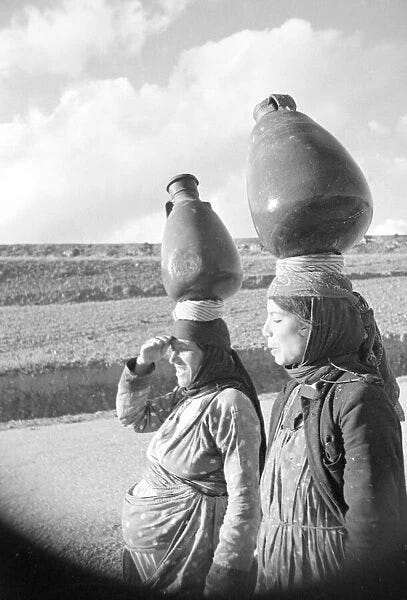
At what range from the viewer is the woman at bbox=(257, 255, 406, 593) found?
146 cm

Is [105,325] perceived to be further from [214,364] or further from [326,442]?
[326,442]

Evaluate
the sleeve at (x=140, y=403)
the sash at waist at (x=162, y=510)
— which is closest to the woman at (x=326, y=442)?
the sash at waist at (x=162, y=510)

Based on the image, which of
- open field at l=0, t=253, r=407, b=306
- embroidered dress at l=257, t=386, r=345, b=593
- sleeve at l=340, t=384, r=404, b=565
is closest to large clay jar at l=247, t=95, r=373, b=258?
embroidered dress at l=257, t=386, r=345, b=593

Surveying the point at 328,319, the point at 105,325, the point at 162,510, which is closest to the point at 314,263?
the point at 328,319

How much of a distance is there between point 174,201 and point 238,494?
1.20m

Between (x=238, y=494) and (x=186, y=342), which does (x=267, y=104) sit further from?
(x=238, y=494)

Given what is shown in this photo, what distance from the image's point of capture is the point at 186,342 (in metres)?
2.36

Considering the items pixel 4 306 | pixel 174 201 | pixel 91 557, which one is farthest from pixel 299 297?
pixel 4 306

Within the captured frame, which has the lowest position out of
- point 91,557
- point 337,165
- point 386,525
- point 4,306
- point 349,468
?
point 91,557

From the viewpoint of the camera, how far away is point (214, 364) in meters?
2.33

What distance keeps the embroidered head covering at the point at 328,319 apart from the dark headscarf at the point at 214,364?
20.9 inches

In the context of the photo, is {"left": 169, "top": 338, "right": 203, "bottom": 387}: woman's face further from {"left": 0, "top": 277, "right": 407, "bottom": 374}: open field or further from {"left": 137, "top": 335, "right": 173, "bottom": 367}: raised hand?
{"left": 0, "top": 277, "right": 407, "bottom": 374}: open field

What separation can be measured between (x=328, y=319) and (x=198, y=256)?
33.5 inches

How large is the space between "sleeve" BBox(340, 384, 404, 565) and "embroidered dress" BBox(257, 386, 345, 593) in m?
0.11
